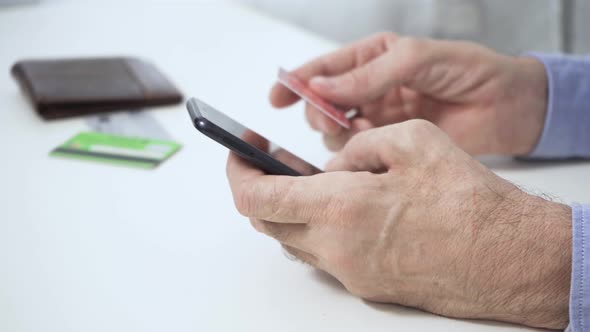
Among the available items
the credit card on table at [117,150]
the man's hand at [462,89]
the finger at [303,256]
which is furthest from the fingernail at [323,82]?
A: the finger at [303,256]

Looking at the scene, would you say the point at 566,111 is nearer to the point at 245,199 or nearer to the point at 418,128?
the point at 418,128

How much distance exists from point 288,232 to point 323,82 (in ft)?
1.09

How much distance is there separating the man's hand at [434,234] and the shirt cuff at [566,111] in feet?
0.93

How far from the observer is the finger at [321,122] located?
82cm

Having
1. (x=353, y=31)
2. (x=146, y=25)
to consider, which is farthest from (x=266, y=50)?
(x=353, y=31)

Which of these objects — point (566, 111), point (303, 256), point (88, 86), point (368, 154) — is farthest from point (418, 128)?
point (88, 86)

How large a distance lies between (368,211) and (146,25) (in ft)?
3.15

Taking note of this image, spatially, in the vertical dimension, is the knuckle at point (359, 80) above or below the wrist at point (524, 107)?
above

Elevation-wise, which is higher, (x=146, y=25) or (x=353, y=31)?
(x=146, y=25)

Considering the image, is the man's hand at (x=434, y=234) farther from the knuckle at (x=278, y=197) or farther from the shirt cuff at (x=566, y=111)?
the shirt cuff at (x=566, y=111)

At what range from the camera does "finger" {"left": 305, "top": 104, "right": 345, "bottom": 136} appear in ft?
2.68

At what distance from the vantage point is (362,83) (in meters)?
0.80

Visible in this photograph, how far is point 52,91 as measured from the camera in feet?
2.98

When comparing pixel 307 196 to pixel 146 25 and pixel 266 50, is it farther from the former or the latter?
pixel 146 25
